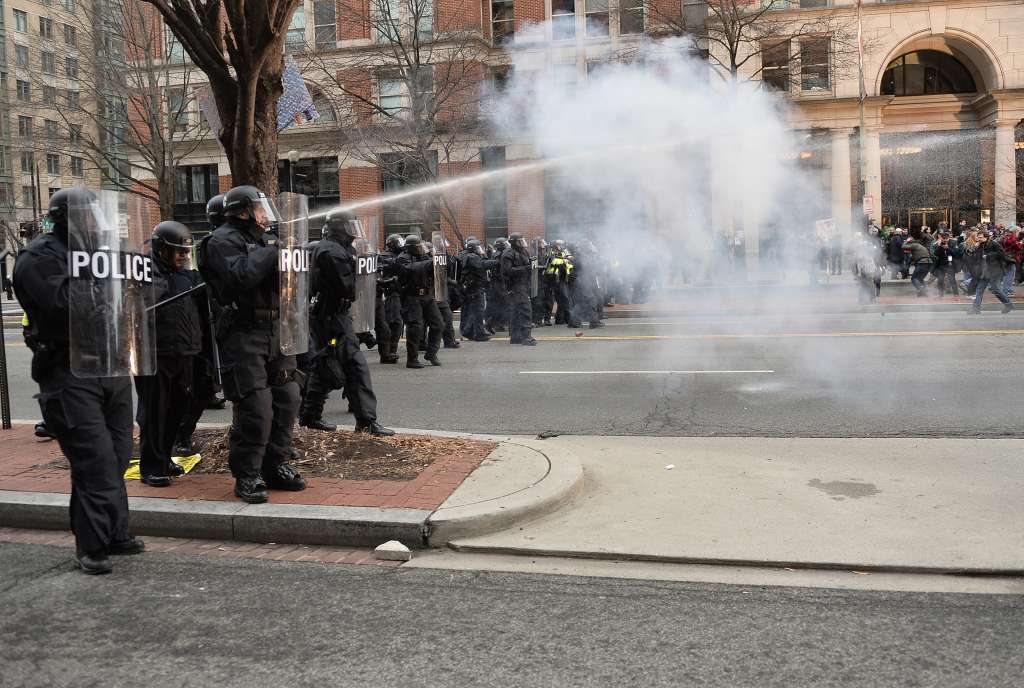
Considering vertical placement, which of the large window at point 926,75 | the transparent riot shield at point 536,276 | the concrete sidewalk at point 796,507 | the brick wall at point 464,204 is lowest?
the concrete sidewalk at point 796,507

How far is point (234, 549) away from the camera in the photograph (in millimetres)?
4746

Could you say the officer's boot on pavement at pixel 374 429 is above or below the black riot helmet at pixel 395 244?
below

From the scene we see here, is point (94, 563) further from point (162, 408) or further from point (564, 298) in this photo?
point (564, 298)

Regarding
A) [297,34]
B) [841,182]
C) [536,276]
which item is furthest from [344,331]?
[297,34]

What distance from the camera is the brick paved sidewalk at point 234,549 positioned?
15.0 feet

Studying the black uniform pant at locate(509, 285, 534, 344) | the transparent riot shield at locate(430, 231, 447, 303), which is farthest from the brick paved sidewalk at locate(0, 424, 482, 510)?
the black uniform pant at locate(509, 285, 534, 344)

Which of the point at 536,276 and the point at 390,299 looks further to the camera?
the point at 536,276

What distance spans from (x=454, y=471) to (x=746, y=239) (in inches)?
507

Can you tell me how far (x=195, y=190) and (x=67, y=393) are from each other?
1464 inches

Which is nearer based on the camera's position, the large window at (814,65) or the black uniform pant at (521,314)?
the black uniform pant at (521,314)

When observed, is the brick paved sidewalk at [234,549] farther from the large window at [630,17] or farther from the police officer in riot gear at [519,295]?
the large window at [630,17]

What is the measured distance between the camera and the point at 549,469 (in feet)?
18.4

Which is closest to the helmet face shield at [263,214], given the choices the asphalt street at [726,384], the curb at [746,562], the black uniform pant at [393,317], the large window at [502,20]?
the curb at [746,562]

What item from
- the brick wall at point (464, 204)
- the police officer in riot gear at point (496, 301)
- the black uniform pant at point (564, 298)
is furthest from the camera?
the brick wall at point (464, 204)
